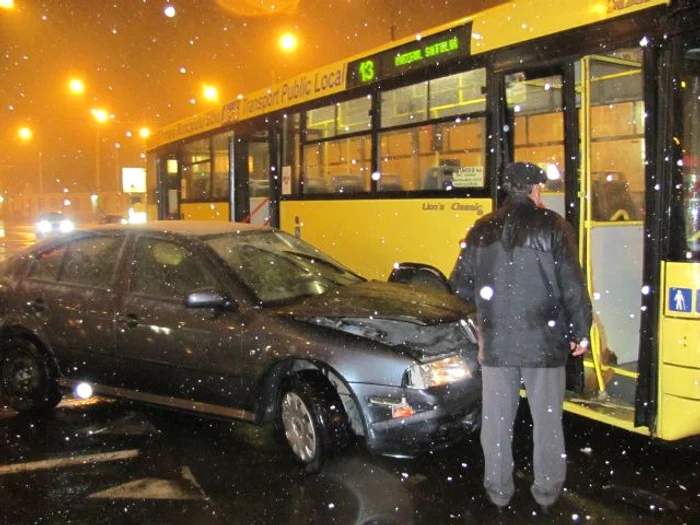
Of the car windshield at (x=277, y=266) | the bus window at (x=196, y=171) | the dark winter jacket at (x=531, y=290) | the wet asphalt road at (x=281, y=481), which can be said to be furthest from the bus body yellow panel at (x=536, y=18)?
the bus window at (x=196, y=171)

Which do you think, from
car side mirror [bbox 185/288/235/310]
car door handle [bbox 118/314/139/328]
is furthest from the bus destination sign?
car door handle [bbox 118/314/139/328]

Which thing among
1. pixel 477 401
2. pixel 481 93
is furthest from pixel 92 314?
pixel 481 93

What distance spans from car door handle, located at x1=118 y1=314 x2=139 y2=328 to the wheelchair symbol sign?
374cm

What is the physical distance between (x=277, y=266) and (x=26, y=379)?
98.5 inches

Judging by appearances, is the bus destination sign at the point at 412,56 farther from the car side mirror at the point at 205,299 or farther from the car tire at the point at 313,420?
the car tire at the point at 313,420

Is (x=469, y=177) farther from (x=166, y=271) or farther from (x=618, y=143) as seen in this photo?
(x=166, y=271)

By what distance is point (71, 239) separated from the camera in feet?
19.8

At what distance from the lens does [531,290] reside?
3.68 metres

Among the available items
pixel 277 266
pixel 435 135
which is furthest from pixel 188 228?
pixel 435 135

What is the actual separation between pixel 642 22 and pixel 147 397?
175 inches

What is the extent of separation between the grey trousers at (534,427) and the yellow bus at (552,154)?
0.92 metres

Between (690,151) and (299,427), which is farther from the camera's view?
(299,427)

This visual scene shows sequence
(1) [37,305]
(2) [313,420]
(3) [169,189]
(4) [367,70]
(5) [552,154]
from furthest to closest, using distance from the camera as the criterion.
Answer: (3) [169,189]
(4) [367,70]
(5) [552,154]
(1) [37,305]
(2) [313,420]

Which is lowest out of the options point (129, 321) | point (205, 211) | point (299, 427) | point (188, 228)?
point (299, 427)
